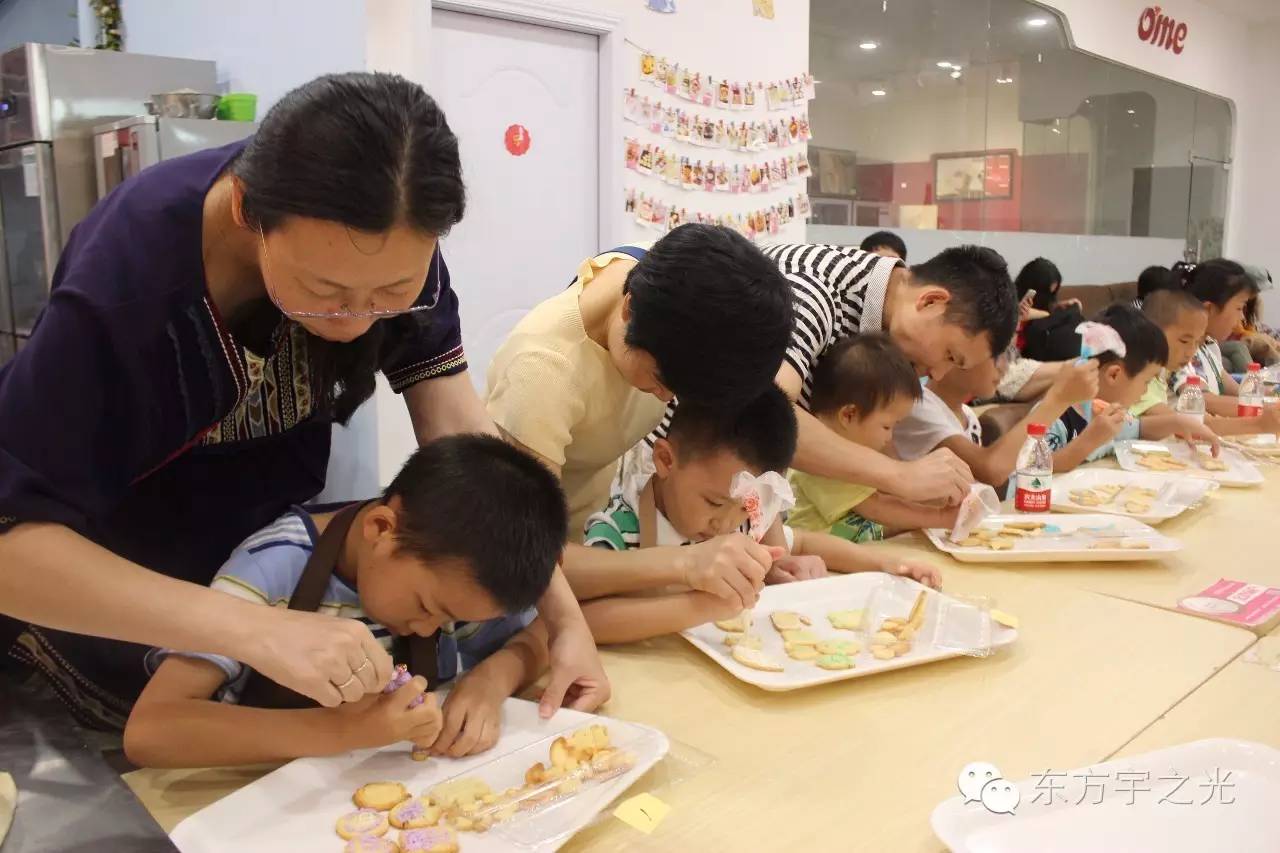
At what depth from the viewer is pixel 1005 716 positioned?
3.94 feet

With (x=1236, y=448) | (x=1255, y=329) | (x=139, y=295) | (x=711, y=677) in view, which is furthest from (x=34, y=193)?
(x=1255, y=329)

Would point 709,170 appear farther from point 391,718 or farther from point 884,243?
point 391,718

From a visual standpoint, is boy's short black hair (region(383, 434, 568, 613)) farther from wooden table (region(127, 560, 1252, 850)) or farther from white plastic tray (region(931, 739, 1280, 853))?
white plastic tray (region(931, 739, 1280, 853))

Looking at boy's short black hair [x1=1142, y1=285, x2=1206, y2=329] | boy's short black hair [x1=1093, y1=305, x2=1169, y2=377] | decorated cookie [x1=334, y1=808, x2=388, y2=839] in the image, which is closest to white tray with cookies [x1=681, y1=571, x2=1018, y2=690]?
decorated cookie [x1=334, y1=808, x2=388, y2=839]

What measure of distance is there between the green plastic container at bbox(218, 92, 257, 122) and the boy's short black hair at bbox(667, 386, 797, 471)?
2359 mm

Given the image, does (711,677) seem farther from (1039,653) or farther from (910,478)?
(910,478)

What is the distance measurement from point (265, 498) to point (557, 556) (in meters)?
0.44

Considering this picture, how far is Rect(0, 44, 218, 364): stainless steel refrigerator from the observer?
3332 mm

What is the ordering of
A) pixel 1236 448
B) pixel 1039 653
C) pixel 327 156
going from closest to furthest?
pixel 327 156
pixel 1039 653
pixel 1236 448

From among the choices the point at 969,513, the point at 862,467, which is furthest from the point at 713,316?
the point at 969,513

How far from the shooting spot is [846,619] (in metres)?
1.48

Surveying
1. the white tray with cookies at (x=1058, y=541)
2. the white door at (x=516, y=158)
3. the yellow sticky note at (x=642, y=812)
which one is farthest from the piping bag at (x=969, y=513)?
the white door at (x=516, y=158)

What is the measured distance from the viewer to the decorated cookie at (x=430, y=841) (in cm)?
89

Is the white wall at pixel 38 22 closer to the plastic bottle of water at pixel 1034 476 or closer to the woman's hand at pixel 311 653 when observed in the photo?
the plastic bottle of water at pixel 1034 476
